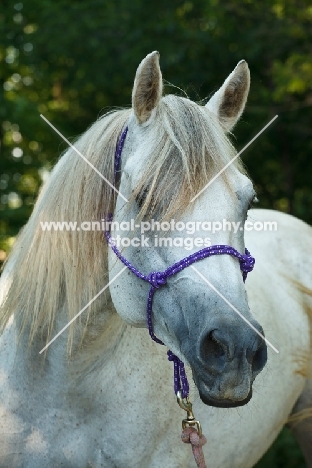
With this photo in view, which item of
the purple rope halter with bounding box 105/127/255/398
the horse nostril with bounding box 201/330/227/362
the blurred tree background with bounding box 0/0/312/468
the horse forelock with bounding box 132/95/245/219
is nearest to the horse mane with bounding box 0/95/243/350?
the horse forelock with bounding box 132/95/245/219

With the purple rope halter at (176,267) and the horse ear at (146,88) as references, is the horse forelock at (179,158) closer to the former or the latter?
the horse ear at (146,88)

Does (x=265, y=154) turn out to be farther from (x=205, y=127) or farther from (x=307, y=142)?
(x=205, y=127)

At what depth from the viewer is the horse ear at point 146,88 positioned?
218cm

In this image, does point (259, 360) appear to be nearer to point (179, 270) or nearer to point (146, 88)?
point (179, 270)

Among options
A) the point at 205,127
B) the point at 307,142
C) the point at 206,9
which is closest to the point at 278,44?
the point at 206,9

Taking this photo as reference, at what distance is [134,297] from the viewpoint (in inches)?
86.5

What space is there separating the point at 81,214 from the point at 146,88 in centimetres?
54

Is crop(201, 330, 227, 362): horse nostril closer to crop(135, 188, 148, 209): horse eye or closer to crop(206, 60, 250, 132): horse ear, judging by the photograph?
crop(135, 188, 148, 209): horse eye

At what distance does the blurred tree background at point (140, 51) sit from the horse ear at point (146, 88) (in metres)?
4.90

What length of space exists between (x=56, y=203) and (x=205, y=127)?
674 mm

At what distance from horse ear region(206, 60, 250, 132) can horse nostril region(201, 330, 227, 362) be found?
38.7 inches

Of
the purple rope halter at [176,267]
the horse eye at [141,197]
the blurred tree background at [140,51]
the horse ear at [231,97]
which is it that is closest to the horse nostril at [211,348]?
the purple rope halter at [176,267]

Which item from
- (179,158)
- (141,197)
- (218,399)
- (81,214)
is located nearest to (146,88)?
(179,158)

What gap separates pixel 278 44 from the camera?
25.2ft
